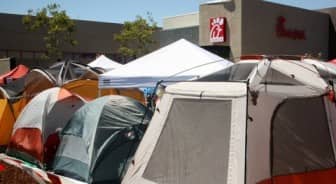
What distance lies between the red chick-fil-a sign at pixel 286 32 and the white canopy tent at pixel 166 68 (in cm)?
1882

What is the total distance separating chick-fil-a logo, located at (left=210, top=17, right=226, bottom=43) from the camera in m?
26.2

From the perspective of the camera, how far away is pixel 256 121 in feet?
18.4

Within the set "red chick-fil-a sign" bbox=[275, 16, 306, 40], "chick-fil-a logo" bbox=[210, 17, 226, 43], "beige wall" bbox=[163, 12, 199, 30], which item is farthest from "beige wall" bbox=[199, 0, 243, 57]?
"beige wall" bbox=[163, 12, 199, 30]

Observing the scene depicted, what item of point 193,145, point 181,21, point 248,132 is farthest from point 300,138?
point 181,21

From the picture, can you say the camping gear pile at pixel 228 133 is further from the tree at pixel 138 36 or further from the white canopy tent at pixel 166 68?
the tree at pixel 138 36

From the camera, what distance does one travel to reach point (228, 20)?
2633 centimetres

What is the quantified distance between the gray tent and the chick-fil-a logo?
18137mm

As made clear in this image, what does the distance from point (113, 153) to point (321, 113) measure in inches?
141

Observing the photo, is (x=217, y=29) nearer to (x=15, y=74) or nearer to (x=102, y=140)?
(x=15, y=74)

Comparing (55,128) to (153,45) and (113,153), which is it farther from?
(153,45)

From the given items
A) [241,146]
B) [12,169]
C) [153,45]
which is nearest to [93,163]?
[12,169]

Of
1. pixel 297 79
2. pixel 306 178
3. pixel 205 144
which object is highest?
Answer: pixel 297 79

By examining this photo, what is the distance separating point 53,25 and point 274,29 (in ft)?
55.4

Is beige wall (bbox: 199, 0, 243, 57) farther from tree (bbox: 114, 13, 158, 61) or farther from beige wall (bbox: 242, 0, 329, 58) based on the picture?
tree (bbox: 114, 13, 158, 61)
